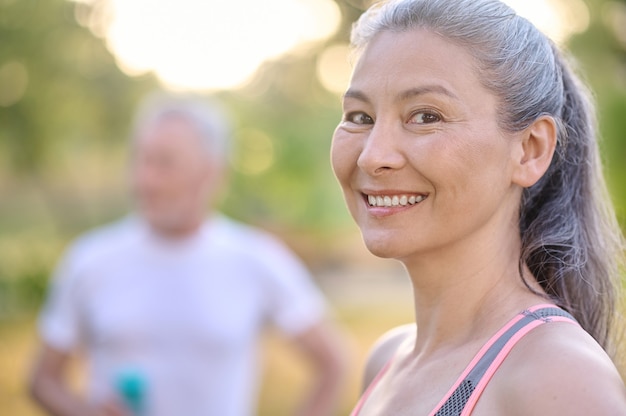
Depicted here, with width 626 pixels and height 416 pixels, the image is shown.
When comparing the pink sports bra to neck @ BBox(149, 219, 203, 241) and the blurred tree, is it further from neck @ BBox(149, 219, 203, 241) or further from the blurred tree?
the blurred tree

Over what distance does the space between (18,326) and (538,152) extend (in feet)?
32.5

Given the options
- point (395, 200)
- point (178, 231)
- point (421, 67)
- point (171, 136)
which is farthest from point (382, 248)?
point (171, 136)

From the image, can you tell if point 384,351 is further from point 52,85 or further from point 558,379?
point 52,85

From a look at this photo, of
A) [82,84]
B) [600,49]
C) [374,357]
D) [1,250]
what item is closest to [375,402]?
[374,357]

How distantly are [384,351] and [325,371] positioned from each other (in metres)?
1.57

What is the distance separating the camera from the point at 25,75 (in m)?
9.03

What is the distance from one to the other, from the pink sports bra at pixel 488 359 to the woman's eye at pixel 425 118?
1.18ft

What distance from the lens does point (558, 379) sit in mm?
1262

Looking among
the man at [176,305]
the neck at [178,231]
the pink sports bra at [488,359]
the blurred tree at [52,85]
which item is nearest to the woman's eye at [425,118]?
the pink sports bra at [488,359]

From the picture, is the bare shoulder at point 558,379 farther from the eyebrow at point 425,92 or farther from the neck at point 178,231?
the neck at point 178,231

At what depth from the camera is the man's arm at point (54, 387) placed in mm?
3244

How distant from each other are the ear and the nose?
22 centimetres

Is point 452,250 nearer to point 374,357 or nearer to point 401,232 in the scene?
point 401,232

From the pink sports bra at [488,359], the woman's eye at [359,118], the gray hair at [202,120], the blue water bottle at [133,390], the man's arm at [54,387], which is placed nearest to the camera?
the pink sports bra at [488,359]
